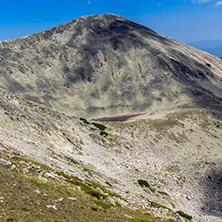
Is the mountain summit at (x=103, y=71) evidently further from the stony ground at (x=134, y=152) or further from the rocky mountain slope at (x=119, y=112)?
the stony ground at (x=134, y=152)

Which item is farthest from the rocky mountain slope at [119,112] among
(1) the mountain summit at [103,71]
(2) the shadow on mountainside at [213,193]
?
(1) the mountain summit at [103,71]

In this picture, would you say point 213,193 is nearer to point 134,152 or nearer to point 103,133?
point 134,152

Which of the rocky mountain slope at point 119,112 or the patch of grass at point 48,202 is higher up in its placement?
the rocky mountain slope at point 119,112

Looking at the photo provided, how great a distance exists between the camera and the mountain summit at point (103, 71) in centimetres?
10994

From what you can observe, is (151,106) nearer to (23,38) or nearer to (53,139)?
(53,139)

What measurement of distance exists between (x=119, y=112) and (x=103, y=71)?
30101 millimetres

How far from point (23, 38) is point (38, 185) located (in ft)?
424

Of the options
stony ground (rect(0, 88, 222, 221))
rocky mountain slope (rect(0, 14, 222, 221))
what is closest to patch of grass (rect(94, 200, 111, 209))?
rocky mountain slope (rect(0, 14, 222, 221))

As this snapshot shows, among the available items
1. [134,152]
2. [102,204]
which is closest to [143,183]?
[134,152]

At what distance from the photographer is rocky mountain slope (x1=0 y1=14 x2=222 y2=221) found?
37.6 meters

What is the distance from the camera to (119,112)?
109m

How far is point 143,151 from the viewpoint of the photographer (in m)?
61.3

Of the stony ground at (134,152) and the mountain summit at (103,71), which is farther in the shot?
the mountain summit at (103,71)

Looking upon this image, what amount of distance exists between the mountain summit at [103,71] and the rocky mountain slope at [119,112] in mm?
533
